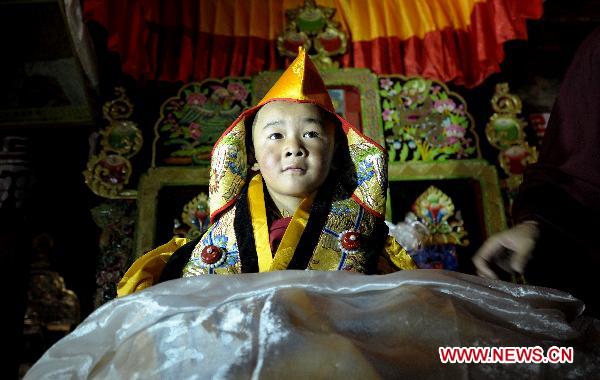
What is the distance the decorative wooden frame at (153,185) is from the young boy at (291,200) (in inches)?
27.8

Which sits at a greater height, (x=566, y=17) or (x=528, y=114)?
(x=566, y=17)

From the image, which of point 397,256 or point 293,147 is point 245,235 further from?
point 397,256

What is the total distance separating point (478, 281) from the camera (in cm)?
97

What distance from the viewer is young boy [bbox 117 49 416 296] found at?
4.56 feet

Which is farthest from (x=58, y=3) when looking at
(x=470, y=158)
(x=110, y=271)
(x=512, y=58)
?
(x=512, y=58)

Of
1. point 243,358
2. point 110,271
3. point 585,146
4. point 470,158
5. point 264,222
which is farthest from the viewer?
point 470,158

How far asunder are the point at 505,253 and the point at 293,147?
62 centimetres

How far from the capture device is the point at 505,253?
1.13m

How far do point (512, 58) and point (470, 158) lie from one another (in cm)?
71

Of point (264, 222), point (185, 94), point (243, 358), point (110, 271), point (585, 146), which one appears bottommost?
point (110, 271)

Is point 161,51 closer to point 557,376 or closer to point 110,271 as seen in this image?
point 110,271

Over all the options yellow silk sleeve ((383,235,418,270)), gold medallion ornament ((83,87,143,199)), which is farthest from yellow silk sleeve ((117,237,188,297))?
gold medallion ornament ((83,87,143,199))

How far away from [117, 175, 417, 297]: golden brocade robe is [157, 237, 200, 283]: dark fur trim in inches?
0.6

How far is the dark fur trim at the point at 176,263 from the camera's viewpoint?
141 cm
